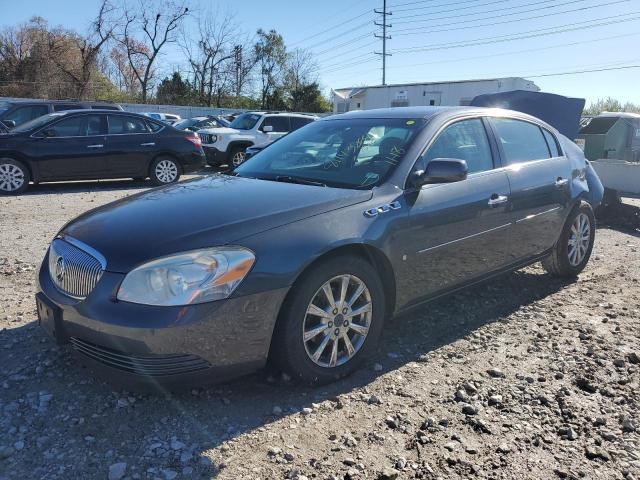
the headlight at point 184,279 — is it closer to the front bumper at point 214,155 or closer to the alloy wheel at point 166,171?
the alloy wheel at point 166,171

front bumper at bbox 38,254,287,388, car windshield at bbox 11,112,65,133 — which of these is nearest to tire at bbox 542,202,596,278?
front bumper at bbox 38,254,287,388

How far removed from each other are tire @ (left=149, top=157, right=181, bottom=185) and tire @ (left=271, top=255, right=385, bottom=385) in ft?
29.6

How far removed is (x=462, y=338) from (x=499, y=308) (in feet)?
2.56

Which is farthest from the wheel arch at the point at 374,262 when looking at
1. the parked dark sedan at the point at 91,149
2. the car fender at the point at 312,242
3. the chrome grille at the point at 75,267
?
the parked dark sedan at the point at 91,149

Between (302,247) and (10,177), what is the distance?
8.87 m

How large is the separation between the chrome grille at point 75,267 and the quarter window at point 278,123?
40.8 ft

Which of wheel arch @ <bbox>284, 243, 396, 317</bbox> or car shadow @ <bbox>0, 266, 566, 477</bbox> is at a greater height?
wheel arch @ <bbox>284, 243, 396, 317</bbox>

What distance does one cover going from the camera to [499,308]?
4484 millimetres

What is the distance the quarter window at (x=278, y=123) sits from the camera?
Answer: 15.2m

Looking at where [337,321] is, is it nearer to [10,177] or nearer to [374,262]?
[374,262]

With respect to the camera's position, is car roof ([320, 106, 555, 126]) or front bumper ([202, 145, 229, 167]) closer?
car roof ([320, 106, 555, 126])

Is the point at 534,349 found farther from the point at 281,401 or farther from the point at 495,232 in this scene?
the point at 281,401

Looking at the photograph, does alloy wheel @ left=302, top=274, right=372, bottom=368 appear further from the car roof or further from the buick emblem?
the car roof

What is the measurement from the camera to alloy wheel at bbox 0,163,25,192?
9.75m
